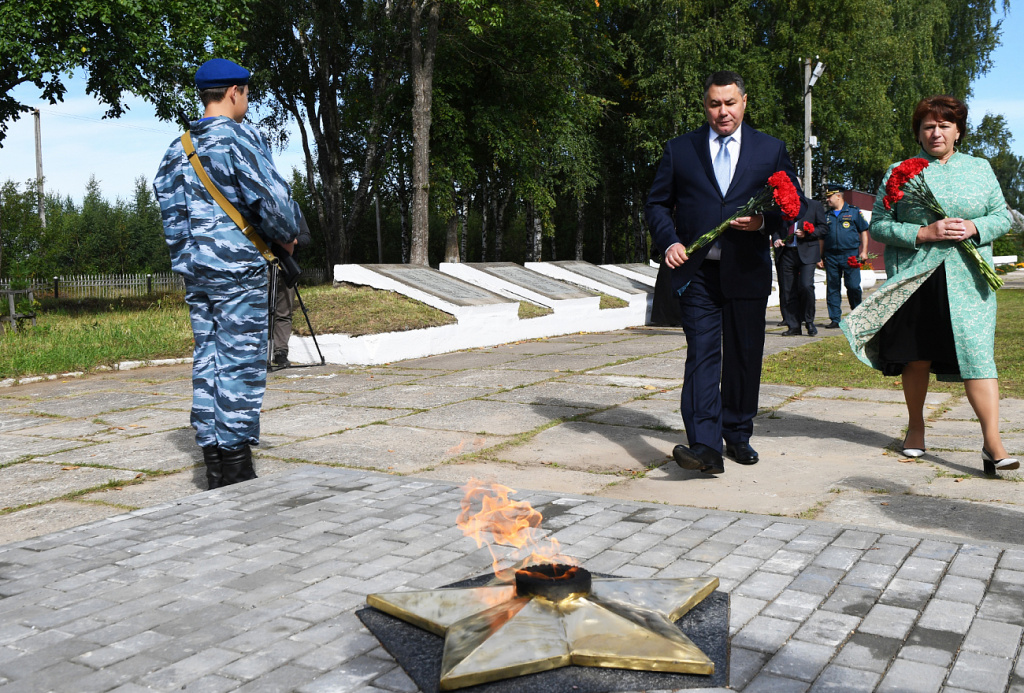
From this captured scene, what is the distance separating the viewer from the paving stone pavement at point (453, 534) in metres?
2.46

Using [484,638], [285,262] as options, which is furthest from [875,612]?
[285,262]

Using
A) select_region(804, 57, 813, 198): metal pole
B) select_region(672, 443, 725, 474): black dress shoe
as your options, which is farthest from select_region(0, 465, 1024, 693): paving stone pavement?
select_region(804, 57, 813, 198): metal pole

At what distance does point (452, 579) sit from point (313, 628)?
0.56m

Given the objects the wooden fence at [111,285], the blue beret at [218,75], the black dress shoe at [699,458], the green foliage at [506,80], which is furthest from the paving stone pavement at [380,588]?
the wooden fence at [111,285]

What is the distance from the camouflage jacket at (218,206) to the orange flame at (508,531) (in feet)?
5.50

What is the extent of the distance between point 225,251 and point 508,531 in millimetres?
2095

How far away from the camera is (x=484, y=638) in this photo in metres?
2.44

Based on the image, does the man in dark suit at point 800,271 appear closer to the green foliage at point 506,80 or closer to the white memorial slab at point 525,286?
the white memorial slab at point 525,286

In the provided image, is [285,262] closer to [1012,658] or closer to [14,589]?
[14,589]

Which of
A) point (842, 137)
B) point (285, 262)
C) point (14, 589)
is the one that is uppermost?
point (842, 137)

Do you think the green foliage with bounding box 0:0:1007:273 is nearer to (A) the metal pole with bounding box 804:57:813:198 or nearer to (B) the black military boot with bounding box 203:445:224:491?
(A) the metal pole with bounding box 804:57:813:198

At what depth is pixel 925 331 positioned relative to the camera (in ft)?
16.2

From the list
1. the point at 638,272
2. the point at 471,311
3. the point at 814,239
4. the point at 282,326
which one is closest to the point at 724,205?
the point at 282,326

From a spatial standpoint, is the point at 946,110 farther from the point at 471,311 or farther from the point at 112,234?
the point at 112,234
